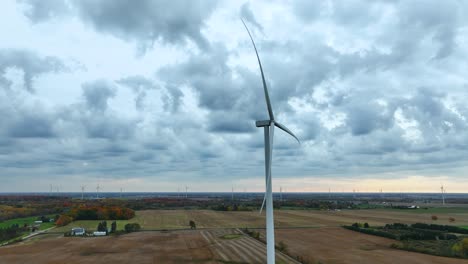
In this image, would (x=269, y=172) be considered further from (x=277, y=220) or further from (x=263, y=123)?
(x=277, y=220)

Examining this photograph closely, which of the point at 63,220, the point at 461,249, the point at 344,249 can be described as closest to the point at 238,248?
the point at 344,249

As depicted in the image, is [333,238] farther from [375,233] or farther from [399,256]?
[399,256]

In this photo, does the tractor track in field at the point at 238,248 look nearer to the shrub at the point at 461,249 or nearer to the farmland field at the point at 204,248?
the farmland field at the point at 204,248

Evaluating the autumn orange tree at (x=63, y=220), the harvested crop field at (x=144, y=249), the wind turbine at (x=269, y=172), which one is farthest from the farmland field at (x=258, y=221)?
the wind turbine at (x=269, y=172)

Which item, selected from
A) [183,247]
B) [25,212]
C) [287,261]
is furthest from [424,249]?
[25,212]

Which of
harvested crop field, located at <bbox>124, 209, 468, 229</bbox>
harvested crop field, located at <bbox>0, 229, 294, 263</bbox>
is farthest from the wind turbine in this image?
harvested crop field, located at <bbox>124, 209, 468, 229</bbox>

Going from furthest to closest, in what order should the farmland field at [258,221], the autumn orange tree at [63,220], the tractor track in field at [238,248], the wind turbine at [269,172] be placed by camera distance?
1. the autumn orange tree at [63,220]
2. the farmland field at [258,221]
3. the tractor track in field at [238,248]
4. the wind turbine at [269,172]
